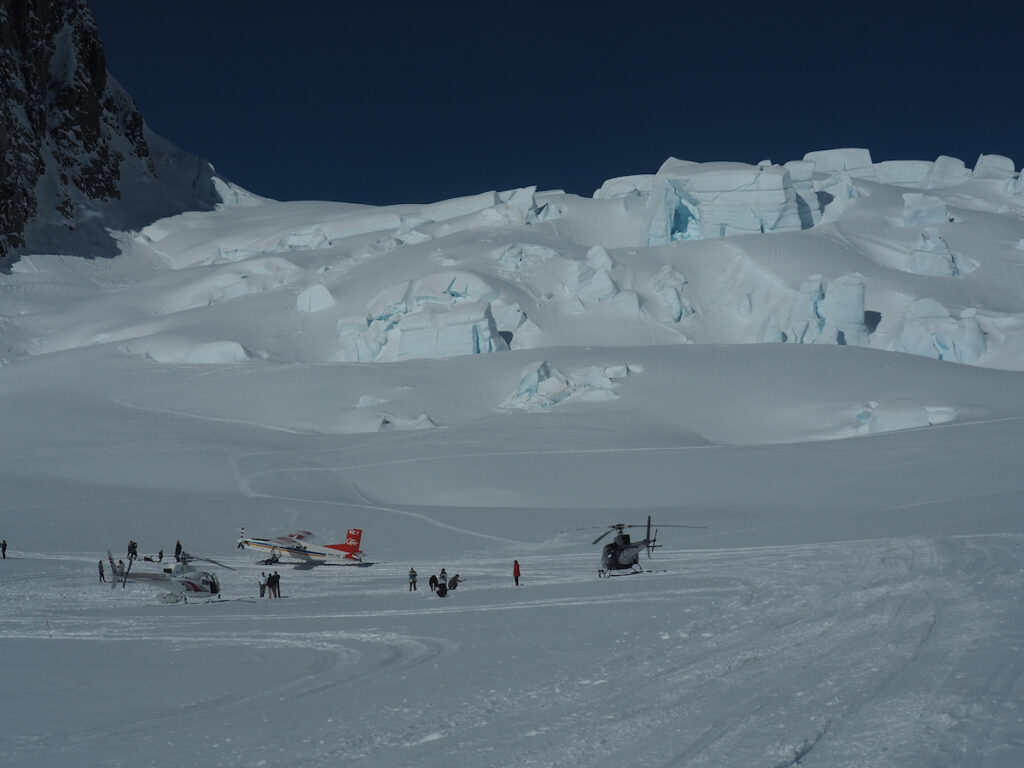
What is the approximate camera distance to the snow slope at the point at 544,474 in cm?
714

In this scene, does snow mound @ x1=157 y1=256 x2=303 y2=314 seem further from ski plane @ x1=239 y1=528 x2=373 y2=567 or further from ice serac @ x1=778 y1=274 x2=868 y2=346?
ski plane @ x1=239 y1=528 x2=373 y2=567

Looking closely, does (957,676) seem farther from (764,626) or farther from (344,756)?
(344,756)

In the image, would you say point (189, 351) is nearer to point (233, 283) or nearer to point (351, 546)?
point (233, 283)

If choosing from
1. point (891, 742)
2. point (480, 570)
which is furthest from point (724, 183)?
point (891, 742)

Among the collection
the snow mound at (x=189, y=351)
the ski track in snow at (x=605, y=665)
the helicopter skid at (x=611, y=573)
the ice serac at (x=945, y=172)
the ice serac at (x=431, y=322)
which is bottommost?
the ski track in snow at (x=605, y=665)

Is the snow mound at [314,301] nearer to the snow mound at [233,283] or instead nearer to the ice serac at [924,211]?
the snow mound at [233,283]

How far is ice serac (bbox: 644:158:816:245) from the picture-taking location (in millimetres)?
65062

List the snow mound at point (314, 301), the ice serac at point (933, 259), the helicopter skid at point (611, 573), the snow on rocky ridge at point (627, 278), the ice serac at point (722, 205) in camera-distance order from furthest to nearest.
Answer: the ice serac at point (722, 205)
the ice serac at point (933, 259)
the snow mound at point (314, 301)
the snow on rocky ridge at point (627, 278)
the helicopter skid at point (611, 573)

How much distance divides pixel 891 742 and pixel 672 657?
10.5 ft

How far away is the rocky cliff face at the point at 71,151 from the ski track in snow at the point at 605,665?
2769 inches

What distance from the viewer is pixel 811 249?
5978 cm

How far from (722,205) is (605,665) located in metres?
60.9


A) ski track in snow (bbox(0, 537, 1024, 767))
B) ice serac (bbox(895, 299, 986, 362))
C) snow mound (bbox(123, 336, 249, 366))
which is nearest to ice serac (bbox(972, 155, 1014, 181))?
ice serac (bbox(895, 299, 986, 362))

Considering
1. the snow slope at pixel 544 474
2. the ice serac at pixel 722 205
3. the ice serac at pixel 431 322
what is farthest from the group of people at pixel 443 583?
the ice serac at pixel 722 205
